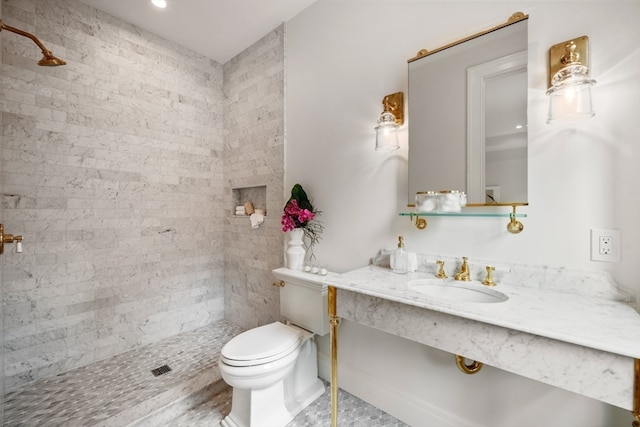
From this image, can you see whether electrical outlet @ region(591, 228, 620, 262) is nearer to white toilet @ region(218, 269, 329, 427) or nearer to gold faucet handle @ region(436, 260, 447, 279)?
Answer: gold faucet handle @ region(436, 260, 447, 279)

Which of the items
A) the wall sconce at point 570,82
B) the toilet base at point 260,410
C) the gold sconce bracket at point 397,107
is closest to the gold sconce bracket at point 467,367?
the toilet base at point 260,410

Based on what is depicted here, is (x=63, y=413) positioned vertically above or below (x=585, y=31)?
below

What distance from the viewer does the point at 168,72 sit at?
256 centimetres

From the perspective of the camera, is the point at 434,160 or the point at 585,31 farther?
the point at 434,160

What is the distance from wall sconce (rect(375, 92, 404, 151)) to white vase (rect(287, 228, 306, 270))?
2.78 feet

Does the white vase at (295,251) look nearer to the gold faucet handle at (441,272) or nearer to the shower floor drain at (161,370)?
the gold faucet handle at (441,272)

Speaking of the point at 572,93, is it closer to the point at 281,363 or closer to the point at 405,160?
the point at 405,160

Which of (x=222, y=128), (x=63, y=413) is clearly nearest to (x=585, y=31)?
(x=222, y=128)

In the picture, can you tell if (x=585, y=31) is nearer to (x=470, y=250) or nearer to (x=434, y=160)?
(x=434, y=160)

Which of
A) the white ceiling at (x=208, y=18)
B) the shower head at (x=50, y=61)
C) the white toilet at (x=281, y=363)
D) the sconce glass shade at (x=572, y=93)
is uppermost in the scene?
the white ceiling at (x=208, y=18)

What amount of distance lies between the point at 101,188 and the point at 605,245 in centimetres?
312

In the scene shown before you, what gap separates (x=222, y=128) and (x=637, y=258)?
3.19 meters

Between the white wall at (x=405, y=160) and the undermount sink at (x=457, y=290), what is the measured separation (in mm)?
180

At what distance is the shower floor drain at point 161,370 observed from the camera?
199 centimetres
